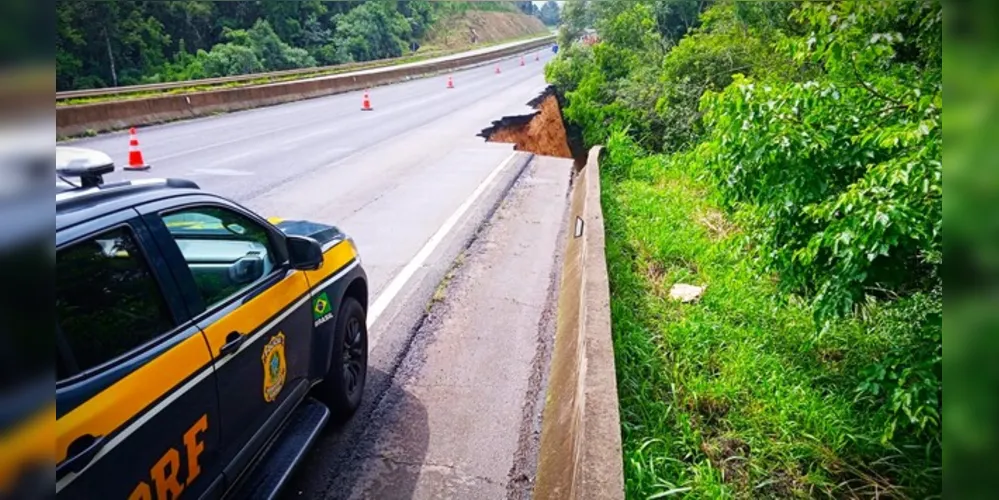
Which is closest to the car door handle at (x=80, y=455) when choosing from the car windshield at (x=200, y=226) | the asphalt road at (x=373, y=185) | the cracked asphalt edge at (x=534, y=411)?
the car windshield at (x=200, y=226)

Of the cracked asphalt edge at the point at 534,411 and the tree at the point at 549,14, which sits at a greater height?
the tree at the point at 549,14

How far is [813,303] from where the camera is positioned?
3963mm

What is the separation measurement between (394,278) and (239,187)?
4.86 meters

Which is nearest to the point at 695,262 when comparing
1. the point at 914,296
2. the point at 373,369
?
the point at 914,296

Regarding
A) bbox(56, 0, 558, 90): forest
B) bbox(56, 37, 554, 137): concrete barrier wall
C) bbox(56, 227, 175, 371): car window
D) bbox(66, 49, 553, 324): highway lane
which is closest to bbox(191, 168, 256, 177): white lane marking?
bbox(66, 49, 553, 324): highway lane

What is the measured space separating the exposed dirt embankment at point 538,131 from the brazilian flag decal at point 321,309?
532 inches

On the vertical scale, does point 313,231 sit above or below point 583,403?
above

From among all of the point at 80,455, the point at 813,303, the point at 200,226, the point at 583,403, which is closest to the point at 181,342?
the point at 80,455

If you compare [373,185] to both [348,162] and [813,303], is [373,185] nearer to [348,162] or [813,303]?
[348,162]

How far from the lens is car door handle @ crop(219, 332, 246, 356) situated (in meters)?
2.79

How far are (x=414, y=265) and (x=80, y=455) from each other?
5.19m

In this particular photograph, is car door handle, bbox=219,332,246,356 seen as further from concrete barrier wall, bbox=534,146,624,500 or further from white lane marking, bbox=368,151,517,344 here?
white lane marking, bbox=368,151,517,344

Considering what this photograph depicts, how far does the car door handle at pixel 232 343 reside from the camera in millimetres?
2795

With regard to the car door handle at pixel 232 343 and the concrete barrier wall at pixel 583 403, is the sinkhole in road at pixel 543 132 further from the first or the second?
the car door handle at pixel 232 343
